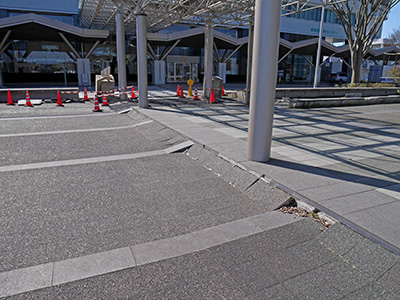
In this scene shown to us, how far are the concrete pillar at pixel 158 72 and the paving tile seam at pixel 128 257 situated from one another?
1237 inches

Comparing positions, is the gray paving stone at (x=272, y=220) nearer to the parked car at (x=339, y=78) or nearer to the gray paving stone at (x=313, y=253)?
the gray paving stone at (x=313, y=253)

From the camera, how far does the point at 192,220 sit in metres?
4.50

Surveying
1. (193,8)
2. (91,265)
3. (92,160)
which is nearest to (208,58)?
(193,8)

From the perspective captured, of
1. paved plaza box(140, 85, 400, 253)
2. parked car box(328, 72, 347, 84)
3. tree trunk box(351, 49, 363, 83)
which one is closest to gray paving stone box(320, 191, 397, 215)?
paved plaza box(140, 85, 400, 253)

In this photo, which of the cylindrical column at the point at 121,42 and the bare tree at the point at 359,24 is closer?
the cylindrical column at the point at 121,42

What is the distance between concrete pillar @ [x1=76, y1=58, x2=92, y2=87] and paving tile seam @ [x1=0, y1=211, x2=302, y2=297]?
2926cm

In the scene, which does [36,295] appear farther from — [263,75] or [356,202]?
[263,75]

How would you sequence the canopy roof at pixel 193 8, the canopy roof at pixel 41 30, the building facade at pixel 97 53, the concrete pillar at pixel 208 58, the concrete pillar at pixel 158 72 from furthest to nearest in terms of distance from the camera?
the concrete pillar at pixel 158 72
the building facade at pixel 97 53
the canopy roof at pixel 41 30
the concrete pillar at pixel 208 58
the canopy roof at pixel 193 8

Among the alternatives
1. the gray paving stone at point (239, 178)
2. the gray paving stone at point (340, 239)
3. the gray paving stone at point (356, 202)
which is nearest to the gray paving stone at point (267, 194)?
the gray paving stone at point (239, 178)

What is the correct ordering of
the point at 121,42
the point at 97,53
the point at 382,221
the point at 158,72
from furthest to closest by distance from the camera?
1. the point at 97,53
2. the point at 158,72
3. the point at 121,42
4. the point at 382,221

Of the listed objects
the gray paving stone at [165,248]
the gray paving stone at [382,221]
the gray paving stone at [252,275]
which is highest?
the gray paving stone at [382,221]

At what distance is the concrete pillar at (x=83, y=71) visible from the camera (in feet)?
99.2

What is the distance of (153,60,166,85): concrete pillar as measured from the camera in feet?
112

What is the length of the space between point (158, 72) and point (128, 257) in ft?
106
